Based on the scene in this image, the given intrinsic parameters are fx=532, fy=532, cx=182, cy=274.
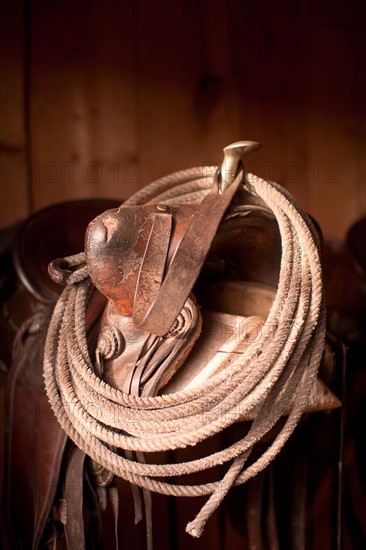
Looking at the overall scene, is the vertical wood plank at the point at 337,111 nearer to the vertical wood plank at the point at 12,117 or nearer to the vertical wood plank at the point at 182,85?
the vertical wood plank at the point at 182,85

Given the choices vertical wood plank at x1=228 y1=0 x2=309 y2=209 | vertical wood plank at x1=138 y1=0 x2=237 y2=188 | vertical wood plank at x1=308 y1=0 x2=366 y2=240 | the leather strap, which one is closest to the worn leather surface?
the leather strap

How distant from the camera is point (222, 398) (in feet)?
1.89

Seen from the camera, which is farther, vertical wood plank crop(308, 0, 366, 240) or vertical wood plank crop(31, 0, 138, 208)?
vertical wood plank crop(308, 0, 366, 240)

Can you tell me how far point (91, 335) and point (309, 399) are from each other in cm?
31

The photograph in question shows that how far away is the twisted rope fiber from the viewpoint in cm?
57

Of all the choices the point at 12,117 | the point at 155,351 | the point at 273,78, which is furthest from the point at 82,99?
the point at 155,351

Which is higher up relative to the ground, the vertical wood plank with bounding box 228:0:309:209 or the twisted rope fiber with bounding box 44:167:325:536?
the vertical wood plank with bounding box 228:0:309:209

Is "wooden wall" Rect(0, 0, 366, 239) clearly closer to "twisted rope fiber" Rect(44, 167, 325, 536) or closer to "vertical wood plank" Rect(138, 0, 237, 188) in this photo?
"vertical wood plank" Rect(138, 0, 237, 188)

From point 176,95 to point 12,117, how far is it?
1.58 feet

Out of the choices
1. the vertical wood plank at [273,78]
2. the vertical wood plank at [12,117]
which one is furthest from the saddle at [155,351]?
the vertical wood plank at [273,78]

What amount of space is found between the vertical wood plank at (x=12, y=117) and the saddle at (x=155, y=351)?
0.77 meters

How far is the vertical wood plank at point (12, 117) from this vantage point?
141 cm

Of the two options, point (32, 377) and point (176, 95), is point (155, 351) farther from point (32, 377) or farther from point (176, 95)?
point (176, 95)

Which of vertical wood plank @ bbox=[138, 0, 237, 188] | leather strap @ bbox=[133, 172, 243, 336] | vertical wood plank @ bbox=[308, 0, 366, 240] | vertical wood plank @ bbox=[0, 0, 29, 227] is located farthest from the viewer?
vertical wood plank @ bbox=[308, 0, 366, 240]
